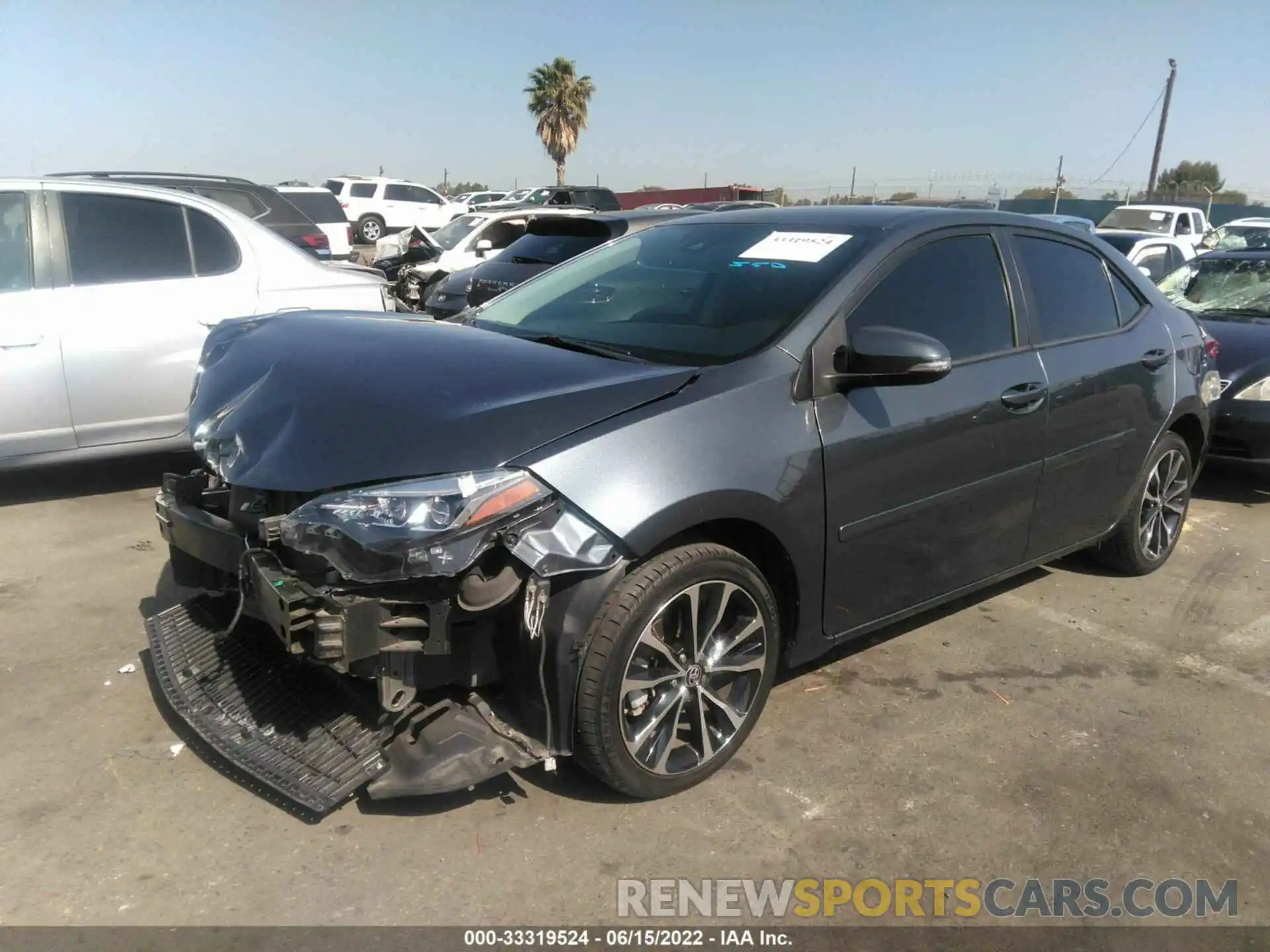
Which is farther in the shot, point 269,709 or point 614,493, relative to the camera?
point 269,709

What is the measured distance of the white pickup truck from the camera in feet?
66.3

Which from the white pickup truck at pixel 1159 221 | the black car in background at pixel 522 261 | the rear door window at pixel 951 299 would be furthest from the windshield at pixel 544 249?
the white pickup truck at pixel 1159 221

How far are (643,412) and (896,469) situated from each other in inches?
40.8

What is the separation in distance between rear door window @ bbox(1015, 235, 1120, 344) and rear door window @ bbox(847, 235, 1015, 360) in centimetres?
23

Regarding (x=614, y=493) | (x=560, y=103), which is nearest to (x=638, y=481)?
(x=614, y=493)

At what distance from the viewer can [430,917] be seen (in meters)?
2.40

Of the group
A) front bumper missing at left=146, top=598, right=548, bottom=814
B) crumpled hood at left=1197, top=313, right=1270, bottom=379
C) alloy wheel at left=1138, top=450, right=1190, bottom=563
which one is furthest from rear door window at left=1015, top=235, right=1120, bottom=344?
front bumper missing at left=146, top=598, right=548, bottom=814

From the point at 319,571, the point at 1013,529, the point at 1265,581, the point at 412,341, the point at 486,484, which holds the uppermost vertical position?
the point at 412,341

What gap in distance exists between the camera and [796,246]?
3.53 meters

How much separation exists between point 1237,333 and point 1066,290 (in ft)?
11.1

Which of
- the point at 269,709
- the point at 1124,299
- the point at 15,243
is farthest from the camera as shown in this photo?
the point at 15,243

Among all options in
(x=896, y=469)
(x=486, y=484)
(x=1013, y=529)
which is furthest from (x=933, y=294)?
(x=486, y=484)

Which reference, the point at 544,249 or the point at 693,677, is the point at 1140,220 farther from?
the point at 693,677

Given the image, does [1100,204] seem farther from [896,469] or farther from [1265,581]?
[896,469]
